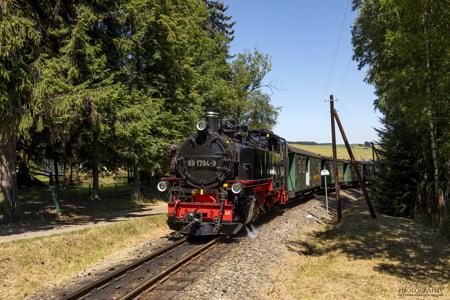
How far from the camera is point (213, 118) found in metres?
13.7

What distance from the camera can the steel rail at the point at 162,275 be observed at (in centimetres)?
770

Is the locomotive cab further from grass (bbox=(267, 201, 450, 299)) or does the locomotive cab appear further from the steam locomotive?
grass (bbox=(267, 201, 450, 299))

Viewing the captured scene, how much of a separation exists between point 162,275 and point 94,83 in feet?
39.6

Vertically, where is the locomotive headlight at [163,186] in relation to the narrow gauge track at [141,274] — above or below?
above

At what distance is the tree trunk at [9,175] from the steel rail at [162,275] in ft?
27.1

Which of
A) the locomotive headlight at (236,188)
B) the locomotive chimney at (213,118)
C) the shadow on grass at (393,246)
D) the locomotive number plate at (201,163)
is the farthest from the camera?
the locomotive chimney at (213,118)

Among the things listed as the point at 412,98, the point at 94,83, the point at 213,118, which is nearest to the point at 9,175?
the point at 94,83

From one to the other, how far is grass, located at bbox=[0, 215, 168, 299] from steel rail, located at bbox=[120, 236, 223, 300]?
2.59 m

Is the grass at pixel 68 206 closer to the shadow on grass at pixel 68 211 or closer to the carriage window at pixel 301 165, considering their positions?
the shadow on grass at pixel 68 211

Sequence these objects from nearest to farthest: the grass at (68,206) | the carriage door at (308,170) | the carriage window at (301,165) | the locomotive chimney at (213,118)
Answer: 1. the locomotive chimney at (213,118)
2. the grass at (68,206)
3. the carriage window at (301,165)
4. the carriage door at (308,170)

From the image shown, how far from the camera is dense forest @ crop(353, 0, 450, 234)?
486 inches

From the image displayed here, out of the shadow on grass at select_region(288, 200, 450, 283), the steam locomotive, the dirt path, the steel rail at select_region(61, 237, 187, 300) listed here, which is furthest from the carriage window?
the steel rail at select_region(61, 237, 187, 300)

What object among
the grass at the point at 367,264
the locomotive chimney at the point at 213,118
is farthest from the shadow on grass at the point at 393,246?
the locomotive chimney at the point at 213,118

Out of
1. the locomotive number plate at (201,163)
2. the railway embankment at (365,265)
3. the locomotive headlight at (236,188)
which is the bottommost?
the railway embankment at (365,265)
